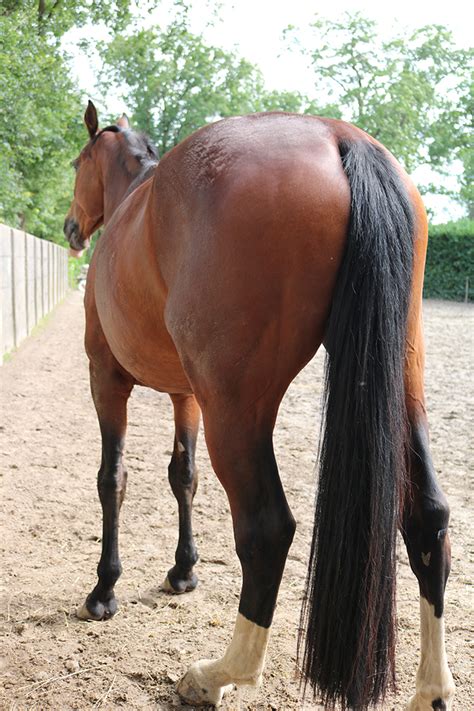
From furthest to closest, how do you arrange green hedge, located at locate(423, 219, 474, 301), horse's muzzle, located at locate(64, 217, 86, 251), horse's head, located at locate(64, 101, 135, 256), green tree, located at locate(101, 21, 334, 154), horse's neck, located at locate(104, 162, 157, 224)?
green tree, located at locate(101, 21, 334, 154) < green hedge, located at locate(423, 219, 474, 301) < horse's muzzle, located at locate(64, 217, 86, 251) < horse's head, located at locate(64, 101, 135, 256) < horse's neck, located at locate(104, 162, 157, 224)

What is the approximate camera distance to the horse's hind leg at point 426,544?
2062 mm

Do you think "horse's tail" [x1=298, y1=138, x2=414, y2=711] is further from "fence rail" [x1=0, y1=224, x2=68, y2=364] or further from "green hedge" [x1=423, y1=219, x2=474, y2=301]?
"green hedge" [x1=423, y1=219, x2=474, y2=301]

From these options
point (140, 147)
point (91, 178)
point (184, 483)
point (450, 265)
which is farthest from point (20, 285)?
point (450, 265)

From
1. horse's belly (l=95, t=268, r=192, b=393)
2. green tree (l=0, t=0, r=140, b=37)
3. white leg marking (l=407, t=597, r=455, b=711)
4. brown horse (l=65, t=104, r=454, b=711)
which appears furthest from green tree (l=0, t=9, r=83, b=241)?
white leg marking (l=407, t=597, r=455, b=711)

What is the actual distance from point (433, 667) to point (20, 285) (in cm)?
1050

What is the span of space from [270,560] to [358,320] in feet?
2.49

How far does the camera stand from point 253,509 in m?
1.98

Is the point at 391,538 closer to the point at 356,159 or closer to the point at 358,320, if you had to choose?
the point at 358,320

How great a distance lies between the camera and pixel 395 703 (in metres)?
2.31

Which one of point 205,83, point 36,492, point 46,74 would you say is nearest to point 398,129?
point 205,83

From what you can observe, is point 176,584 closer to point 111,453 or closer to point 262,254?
point 111,453

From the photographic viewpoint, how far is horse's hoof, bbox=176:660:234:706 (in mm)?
2289

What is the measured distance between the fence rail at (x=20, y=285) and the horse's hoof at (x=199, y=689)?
25.6ft

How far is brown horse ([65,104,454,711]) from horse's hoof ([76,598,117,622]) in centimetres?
92
